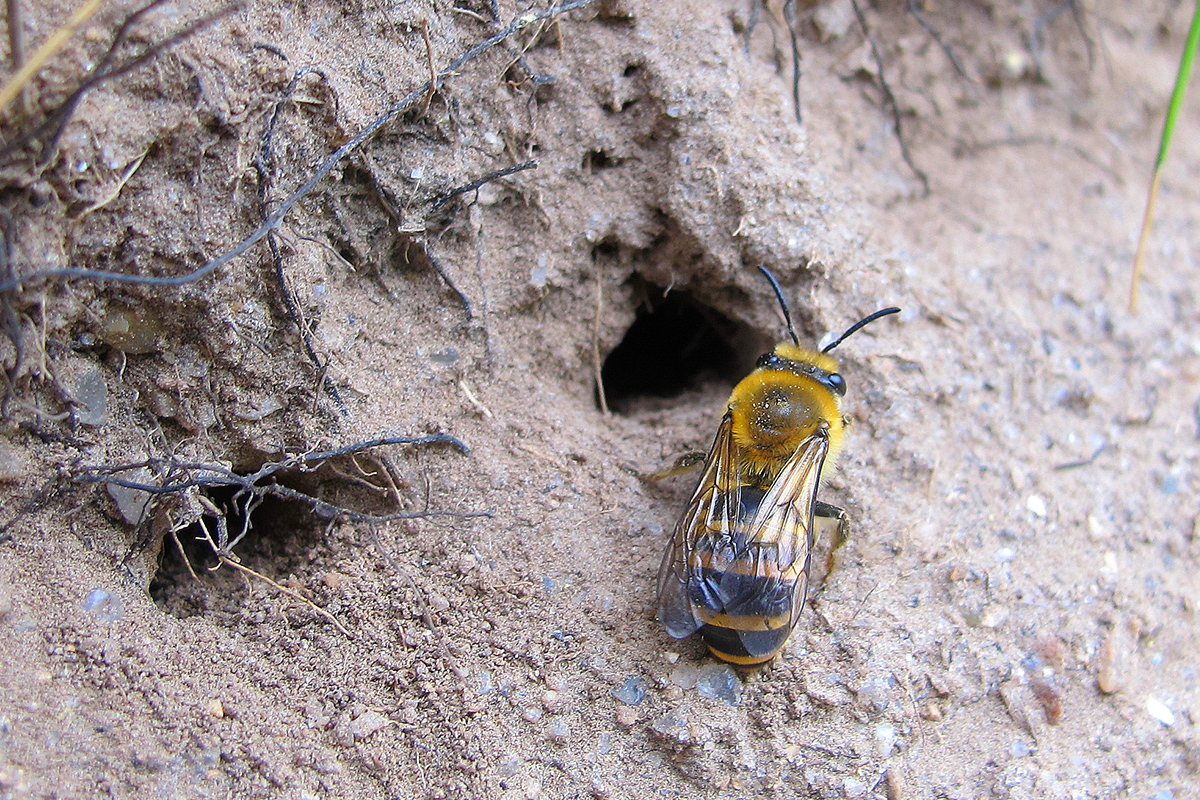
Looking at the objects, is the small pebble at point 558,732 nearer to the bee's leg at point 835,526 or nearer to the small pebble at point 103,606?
the bee's leg at point 835,526

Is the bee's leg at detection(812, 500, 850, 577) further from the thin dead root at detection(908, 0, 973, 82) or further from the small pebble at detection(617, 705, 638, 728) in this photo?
the thin dead root at detection(908, 0, 973, 82)

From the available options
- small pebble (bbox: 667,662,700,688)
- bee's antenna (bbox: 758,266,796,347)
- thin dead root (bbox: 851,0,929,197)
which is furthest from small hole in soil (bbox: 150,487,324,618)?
thin dead root (bbox: 851,0,929,197)

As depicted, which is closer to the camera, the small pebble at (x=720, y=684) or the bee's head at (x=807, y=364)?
the small pebble at (x=720, y=684)

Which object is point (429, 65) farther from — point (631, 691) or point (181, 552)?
point (631, 691)

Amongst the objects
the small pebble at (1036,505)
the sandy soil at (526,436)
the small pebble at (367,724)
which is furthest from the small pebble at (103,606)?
the small pebble at (1036,505)

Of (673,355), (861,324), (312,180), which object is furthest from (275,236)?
(673,355)

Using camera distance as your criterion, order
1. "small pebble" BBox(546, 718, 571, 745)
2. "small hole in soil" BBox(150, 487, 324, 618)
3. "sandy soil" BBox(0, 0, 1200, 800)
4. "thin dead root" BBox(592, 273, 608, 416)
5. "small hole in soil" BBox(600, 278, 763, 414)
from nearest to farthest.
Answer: "sandy soil" BBox(0, 0, 1200, 800) → "small pebble" BBox(546, 718, 571, 745) → "small hole in soil" BBox(150, 487, 324, 618) → "thin dead root" BBox(592, 273, 608, 416) → "small hole in soil" BBox(600, 278, 763, 414)

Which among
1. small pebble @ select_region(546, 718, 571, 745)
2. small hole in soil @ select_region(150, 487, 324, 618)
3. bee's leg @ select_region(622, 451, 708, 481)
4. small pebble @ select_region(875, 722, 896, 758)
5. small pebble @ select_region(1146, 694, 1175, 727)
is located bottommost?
small pebble @ select_region(1146, 694, 1175, 727)

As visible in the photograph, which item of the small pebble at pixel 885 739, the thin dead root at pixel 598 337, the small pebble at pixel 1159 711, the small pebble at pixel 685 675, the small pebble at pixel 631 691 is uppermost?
the thin dead root at pixel 598 337
